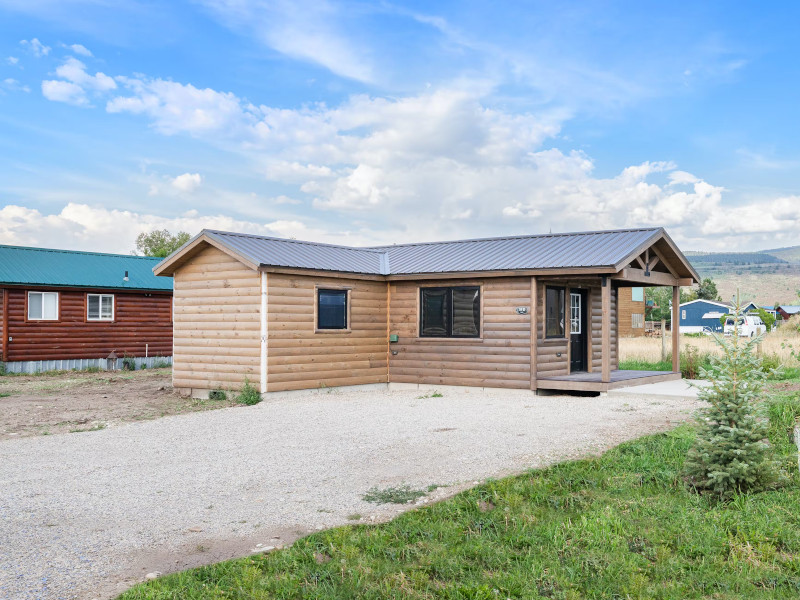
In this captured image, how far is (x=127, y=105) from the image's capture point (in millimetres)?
19984

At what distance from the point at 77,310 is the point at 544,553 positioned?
71.7ft

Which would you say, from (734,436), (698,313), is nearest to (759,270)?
(698,313)

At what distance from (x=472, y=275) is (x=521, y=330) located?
60.4 inches

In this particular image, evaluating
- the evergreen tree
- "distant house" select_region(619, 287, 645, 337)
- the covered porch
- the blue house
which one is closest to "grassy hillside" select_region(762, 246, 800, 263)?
the blue house

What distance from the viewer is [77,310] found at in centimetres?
2345

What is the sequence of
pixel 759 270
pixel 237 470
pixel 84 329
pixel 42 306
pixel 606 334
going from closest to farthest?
pixel 237 470
pixel 606 334
pixel 42 306
pixel 84 329
pixel 759 270

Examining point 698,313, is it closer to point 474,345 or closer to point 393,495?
point 474,345

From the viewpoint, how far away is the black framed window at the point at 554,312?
15195 millimetres

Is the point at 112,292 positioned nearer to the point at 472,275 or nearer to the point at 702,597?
the point at 472,275

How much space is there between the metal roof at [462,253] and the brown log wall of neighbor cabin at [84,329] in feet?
35.1

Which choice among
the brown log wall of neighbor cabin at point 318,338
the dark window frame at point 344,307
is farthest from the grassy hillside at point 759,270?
the dark window frame at point 344,307

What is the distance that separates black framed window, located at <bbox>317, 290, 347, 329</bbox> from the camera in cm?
1504

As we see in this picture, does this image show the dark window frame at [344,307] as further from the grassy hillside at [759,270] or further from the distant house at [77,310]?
the grassy hillside at [759,270]

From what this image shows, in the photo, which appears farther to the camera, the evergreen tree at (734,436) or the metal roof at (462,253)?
the metal roof at (462,253)
